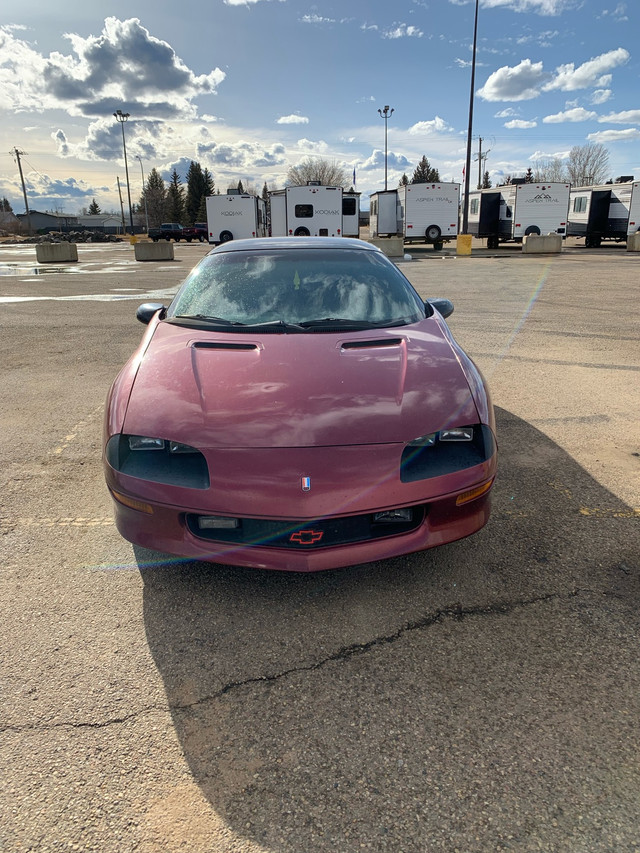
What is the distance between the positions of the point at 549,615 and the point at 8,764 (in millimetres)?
2091

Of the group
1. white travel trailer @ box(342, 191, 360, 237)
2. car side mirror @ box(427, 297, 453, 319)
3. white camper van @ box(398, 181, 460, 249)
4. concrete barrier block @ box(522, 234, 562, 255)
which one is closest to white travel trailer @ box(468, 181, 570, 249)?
white camper van @ box(398, 181, 460, 249)

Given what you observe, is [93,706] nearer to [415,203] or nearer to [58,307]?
[58,307]

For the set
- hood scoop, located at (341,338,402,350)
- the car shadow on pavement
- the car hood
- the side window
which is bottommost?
the car shadow on pavement

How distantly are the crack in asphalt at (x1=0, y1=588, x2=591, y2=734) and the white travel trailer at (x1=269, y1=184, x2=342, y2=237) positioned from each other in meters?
26.1

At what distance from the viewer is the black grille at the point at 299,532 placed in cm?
236

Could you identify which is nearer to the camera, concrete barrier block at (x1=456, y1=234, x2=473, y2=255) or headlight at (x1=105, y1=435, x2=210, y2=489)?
headlight at (x1=105, y1=435, x2=210, y2=489)

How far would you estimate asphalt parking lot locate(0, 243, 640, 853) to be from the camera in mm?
1646

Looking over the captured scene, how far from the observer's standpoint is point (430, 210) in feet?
96.4

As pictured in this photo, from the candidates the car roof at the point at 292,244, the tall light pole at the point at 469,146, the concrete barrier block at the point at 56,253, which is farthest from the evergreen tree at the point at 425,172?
the car roof at the point at 292,244

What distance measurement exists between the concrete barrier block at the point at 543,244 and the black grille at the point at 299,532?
2576 cm

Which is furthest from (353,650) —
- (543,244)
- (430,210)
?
(430,210)

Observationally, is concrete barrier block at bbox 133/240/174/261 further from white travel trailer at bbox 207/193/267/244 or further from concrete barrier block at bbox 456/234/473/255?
concrete barrier block at bbox 456/234/473/255

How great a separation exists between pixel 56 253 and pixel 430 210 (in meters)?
17.8

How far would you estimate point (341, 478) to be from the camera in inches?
90.5
